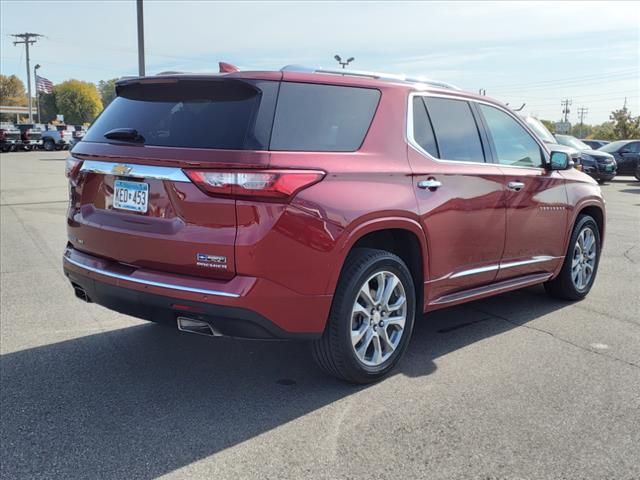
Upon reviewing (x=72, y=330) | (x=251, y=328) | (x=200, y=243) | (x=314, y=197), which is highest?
(x=314, y=197)

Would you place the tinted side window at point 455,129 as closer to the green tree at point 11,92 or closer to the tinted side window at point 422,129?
the tinted side window at point 422,129

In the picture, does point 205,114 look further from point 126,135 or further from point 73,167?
point 73,167

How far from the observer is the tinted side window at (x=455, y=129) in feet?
14.7

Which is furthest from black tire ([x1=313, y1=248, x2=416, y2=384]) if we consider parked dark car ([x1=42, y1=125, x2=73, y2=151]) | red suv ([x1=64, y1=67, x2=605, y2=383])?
parked dark car ([x1=42, y1=125, x2=73, y2=151])

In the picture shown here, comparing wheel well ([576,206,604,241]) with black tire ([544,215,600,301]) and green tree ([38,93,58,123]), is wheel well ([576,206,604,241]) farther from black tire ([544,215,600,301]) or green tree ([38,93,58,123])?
green tree ([38,93,58,123])

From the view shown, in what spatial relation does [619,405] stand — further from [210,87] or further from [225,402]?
[210,87]

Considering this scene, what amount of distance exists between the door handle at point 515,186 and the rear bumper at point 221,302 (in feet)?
6.86

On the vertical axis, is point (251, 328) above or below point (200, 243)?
below

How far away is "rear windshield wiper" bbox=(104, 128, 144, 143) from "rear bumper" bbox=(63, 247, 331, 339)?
29.2 inches

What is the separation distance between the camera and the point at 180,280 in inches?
135

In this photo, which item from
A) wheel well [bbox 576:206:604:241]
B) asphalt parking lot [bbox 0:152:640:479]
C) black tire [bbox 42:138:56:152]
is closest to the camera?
asphalt parking lot [bbox 0:152:640:479]

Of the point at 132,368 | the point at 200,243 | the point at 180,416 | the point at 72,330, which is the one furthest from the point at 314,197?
the point at 72,330

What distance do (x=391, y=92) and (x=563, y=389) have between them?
217 cm

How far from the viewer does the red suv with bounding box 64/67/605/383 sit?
3.36 meters
